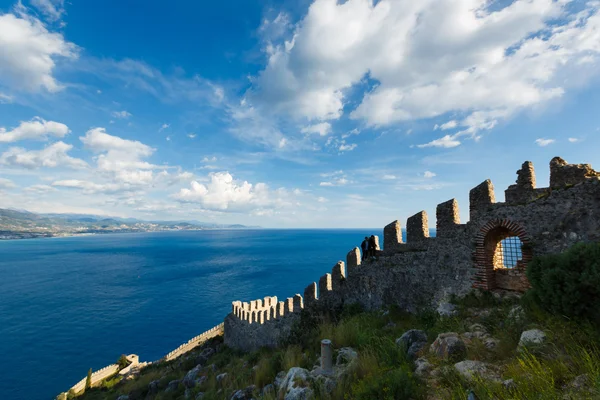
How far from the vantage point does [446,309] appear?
395 inches

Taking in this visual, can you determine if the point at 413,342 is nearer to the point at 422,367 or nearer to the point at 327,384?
the point at 422,367

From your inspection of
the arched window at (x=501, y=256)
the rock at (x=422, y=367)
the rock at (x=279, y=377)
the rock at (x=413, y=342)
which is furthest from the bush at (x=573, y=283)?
the rock at (x=279, y=377)

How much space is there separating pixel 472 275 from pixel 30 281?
113502 millimetres

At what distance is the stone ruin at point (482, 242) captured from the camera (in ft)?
26.3

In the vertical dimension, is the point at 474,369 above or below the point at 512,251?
below

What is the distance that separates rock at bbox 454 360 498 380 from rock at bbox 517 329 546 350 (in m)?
0.87

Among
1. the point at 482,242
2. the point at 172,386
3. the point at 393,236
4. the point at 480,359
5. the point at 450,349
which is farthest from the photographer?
the point at 172,386

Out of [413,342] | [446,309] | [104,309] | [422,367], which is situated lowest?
[104,309]

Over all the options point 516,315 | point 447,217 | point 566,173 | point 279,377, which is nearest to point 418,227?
point 447,217

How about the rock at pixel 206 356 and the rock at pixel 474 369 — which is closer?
the rock at pixel 474 369

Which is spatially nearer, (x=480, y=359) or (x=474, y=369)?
(x=474, y=369)

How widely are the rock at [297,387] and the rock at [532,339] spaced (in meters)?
4.77

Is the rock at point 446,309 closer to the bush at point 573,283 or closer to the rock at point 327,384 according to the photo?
the bush at point 573,283

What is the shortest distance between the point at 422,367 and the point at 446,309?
4.83 meters
